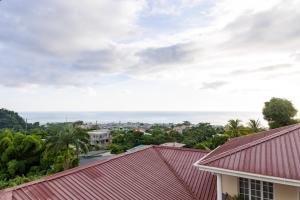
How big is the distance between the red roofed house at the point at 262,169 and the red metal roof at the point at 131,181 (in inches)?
80.9

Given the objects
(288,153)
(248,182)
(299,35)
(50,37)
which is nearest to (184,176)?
(248,182)

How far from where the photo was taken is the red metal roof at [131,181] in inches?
430

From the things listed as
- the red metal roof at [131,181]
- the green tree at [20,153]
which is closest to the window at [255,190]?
the red metal roof at [131,181]

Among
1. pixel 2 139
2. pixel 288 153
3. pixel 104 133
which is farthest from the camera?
pixel 104 133

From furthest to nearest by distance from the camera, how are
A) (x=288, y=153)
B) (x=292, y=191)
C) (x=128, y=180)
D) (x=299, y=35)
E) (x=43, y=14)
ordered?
(x=299, y=35) → (x=43, y=14) → (x=128, y=180) → (x=288, y=153) → (x=292, y=191)

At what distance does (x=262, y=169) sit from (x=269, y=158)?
95 centimetres

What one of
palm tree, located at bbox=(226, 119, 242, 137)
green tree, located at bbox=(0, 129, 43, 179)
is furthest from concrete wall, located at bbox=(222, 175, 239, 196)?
palm tree, located at bbox=(226, 119, 242, 137)

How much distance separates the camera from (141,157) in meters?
16.2

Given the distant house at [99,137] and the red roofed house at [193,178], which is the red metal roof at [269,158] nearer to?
the red roofed house at [193,178]

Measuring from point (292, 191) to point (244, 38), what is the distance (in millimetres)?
15694

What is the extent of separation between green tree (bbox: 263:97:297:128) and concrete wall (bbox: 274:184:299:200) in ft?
130

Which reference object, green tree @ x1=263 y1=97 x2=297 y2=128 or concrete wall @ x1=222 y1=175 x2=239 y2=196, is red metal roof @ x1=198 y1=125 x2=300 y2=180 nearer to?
concrete wall @ x1=222 y1=175 x2=239 y2=196

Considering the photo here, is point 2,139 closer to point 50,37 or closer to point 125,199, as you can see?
point 50,37

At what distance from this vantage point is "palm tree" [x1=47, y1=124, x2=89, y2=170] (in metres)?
32.8
